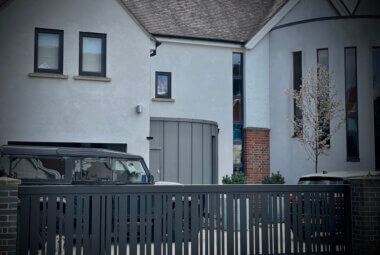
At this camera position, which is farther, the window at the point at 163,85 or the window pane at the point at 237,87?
the window pane at the point at 237,87

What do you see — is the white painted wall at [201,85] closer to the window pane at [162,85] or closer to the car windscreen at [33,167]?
the window pane at [162,85]

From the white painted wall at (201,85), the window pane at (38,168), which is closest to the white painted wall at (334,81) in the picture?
the white painted wall at (201,85)

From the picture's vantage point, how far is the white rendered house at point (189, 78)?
48.1ft

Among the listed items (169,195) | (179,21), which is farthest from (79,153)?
(179,21)

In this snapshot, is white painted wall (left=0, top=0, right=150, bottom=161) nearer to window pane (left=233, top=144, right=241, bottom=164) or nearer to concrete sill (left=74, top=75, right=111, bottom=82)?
concrete sill (left=74, top=75, right=111, bottom=82)

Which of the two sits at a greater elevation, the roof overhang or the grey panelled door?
the roof overhang

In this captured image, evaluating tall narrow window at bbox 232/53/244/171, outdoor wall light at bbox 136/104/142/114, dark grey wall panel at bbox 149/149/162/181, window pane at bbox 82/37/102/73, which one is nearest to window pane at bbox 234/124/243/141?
tall narrow window at bbox 232/53/244/171

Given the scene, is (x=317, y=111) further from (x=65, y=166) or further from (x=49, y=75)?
(x=65, y=166)

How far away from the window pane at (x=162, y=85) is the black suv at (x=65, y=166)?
344 inches

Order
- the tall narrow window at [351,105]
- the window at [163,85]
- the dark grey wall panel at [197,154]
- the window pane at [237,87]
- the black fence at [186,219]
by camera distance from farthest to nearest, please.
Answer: the window pane at [237,87] < the window at [163,85] < the tall narrow window at [351,105] < the dark grey wall panel at [197,154] < the black fence at [186,219]

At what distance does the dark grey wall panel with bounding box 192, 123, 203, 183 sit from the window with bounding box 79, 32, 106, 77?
410 centimetres

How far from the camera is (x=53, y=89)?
48.5 feet

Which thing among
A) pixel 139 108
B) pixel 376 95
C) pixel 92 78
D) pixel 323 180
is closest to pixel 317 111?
pixel 376 95

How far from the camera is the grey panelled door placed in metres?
17.1
